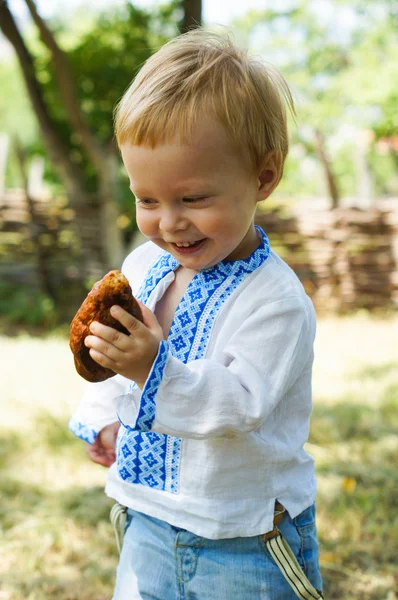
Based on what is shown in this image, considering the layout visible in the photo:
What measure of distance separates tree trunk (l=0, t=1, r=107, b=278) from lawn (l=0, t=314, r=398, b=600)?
270cm

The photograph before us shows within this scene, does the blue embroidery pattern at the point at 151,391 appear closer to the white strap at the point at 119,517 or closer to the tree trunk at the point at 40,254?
the white strap at the point at 119,517

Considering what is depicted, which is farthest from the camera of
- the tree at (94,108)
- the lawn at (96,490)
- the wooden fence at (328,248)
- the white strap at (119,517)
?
the wooden fence at (328,248)

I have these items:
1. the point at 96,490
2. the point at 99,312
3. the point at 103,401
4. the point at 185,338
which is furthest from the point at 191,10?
the point at 99,312

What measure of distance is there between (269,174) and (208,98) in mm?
253

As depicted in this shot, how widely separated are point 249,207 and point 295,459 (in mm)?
603

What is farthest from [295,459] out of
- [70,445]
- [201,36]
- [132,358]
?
[70,445]

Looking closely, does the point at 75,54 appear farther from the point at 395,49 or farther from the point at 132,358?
the point at 132,358

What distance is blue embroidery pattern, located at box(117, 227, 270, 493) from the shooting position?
60.6 inches

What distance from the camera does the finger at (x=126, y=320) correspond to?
1295 mm

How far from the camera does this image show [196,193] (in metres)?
1.38

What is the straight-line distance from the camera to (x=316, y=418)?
4297mm

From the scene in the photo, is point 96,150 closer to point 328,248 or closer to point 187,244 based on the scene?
point 328,248

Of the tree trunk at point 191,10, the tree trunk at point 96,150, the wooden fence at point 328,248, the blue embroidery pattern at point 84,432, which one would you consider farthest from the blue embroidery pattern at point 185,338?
the wooden fence at point 328,248

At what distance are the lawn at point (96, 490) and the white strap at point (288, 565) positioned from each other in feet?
3.34
